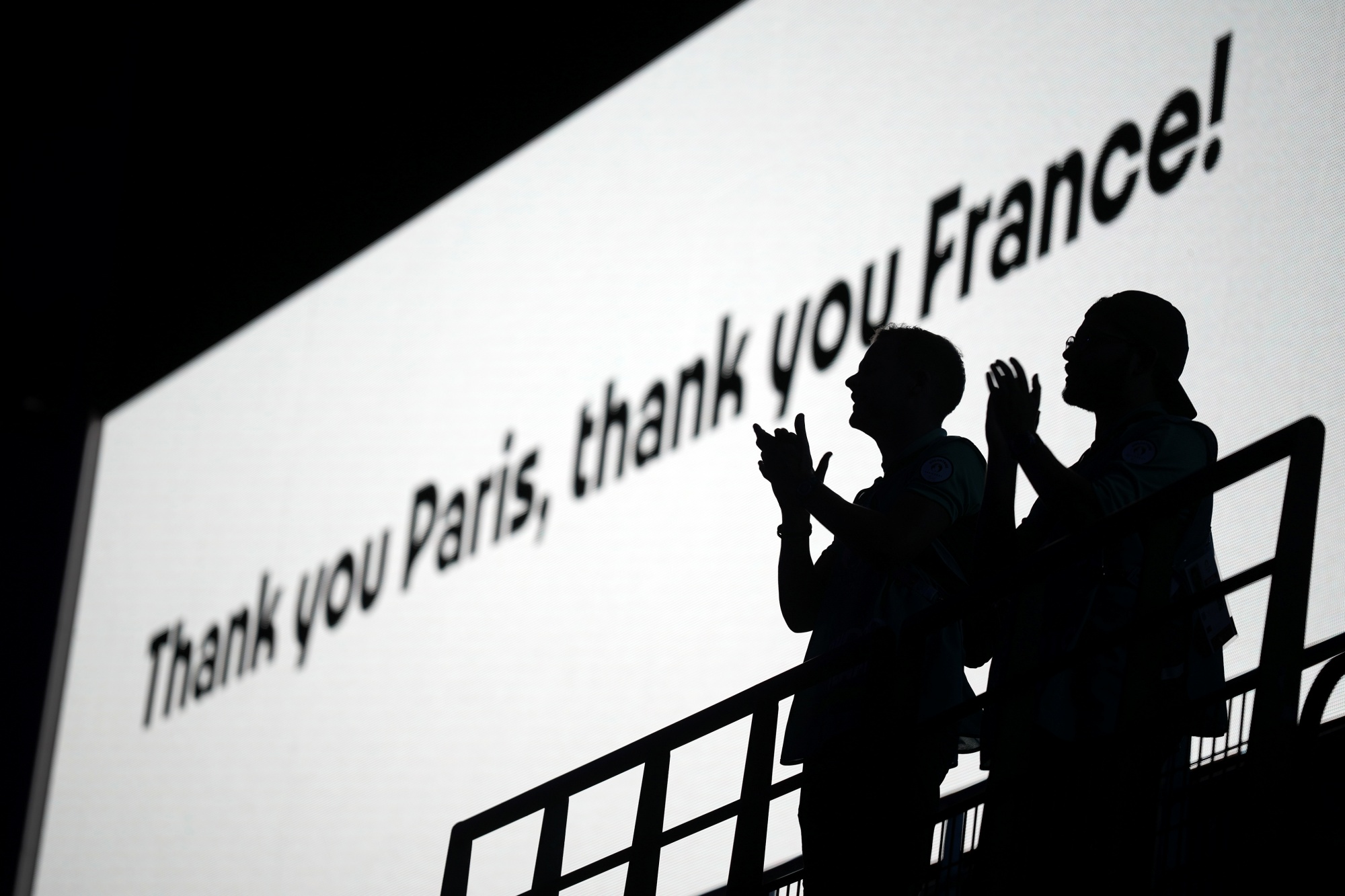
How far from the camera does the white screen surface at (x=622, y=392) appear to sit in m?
2.91

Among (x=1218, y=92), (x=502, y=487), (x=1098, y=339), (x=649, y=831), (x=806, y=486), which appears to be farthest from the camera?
(x=502, y=487)

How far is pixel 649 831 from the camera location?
200 centimetres

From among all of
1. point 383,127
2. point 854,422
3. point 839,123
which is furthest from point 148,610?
point 854,422

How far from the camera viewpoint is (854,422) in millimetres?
1994

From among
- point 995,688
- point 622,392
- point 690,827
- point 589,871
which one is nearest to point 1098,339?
point 995,688

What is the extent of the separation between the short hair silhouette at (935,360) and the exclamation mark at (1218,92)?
1.24 metres

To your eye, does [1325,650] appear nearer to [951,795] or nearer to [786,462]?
[951,795]

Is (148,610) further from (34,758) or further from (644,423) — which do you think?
(644,423)

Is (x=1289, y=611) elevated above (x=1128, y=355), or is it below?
below

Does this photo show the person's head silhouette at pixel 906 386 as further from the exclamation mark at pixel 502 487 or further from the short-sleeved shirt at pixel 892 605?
the exclamation mark at pixel 502 487

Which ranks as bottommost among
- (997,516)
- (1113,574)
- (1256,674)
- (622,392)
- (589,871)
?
(589,871)

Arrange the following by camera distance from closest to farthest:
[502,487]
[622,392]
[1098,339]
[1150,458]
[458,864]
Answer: [1150,458] < [1098,339] < [458,864] < [622,392] < [502,487]

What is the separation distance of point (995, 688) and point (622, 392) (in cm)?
276

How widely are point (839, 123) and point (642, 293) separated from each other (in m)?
0.80
